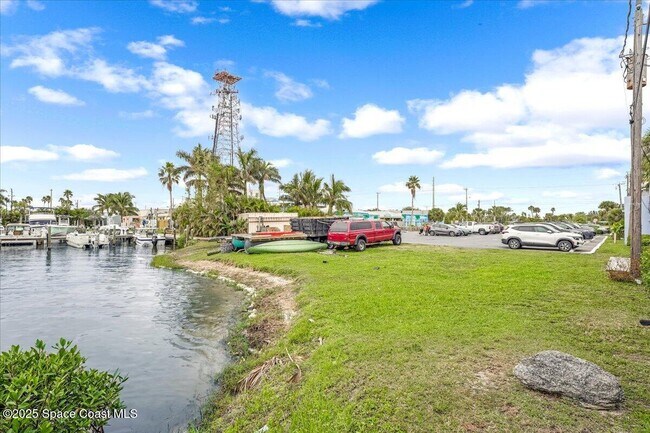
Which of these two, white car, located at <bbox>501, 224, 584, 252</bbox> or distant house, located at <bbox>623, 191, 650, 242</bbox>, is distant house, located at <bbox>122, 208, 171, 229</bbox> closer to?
white car, located at <bbox>501, 224, 584, 252</bbox>

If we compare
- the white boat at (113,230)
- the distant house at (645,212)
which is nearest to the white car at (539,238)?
the distant house at (645,212)

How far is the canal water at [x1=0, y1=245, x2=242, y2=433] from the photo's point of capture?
8.75 meters

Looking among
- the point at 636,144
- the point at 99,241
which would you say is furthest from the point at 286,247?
the point at 99,241

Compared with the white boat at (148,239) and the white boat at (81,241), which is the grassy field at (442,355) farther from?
the white boat at (81,241)

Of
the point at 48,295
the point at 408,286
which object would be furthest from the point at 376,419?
the point at 48,295

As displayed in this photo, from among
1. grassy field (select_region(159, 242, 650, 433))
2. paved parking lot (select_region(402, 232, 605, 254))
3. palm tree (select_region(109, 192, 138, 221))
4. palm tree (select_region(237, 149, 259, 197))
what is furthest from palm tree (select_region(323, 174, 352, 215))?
palm tree (select_region(109, 192, 138, 221))

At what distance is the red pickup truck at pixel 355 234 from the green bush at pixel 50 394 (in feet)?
72.2

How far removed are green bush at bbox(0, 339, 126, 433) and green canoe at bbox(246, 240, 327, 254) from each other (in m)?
23.1

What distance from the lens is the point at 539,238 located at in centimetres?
2611

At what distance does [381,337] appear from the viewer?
8141 mm

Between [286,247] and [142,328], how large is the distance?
14.7 meters

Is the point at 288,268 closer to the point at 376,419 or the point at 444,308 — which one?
the point at 444,308

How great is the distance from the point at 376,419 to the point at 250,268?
790 inches

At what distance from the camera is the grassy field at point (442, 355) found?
5.23m
